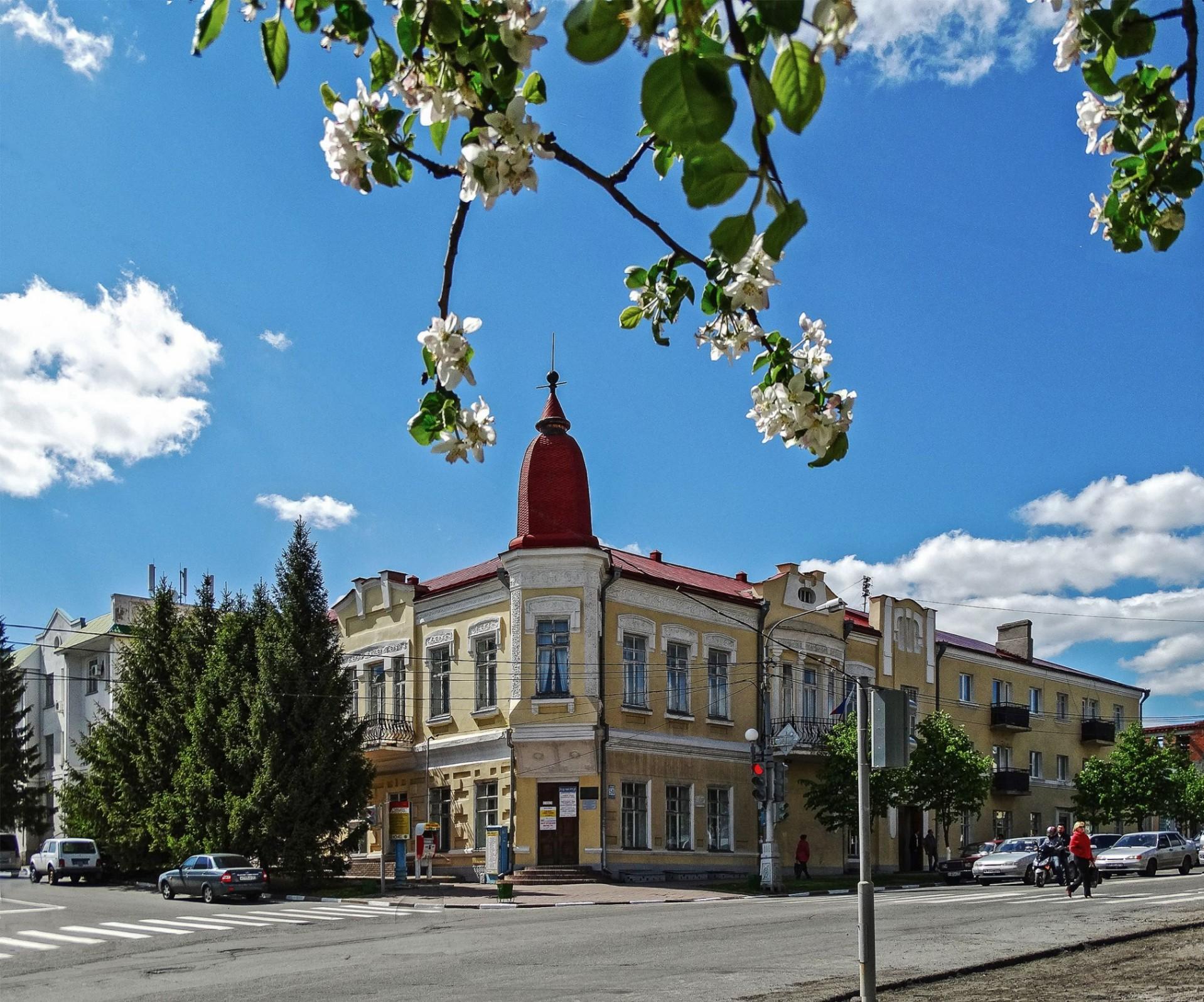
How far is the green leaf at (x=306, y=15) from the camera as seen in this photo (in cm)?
316

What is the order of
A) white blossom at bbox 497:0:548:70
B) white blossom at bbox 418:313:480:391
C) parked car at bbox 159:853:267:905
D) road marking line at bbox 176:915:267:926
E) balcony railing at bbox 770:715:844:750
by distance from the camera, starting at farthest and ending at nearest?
1. balcony railing at bbox 770:715:844:750
2. parked car at bbox 159:853:267:905
3. road marking line at bbox 176:915:267:926
4. white blossom at bbox 418:313:480:391
5. white blossom at bbox 497:0:548:70

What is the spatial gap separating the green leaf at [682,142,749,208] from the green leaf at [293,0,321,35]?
1.18 meters

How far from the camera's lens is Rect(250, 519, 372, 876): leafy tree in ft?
117

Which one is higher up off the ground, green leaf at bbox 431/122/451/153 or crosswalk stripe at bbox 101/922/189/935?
green leaf at bbox 431/122/451/153

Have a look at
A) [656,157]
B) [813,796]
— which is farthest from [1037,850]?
[656,157]

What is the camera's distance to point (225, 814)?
120 ft

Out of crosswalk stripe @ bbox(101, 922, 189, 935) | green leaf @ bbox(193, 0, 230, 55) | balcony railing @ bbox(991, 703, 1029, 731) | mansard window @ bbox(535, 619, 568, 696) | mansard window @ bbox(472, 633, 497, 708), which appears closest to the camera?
green leaf @ bbox(193, 0, 230, 55)

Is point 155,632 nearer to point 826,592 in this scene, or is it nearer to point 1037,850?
point 826,592

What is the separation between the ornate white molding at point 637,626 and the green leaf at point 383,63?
35.0m

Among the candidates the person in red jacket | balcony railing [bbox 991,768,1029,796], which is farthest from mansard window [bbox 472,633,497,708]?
balcony railing [bbox 991,768,1029,796]

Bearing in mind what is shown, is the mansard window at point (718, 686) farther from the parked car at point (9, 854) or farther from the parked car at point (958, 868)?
the parked car at point (9, 854)

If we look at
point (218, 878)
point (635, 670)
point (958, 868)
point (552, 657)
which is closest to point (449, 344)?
point (218, 878)

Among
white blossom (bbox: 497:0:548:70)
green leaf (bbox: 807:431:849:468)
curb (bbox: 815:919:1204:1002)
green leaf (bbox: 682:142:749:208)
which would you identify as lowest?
curb (bbox: 815:919:1204:1002)

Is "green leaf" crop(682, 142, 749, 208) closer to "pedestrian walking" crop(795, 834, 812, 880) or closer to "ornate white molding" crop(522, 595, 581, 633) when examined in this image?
"ornate white molding" crop(522, 595, 581, 633)
